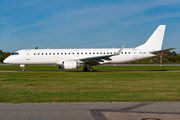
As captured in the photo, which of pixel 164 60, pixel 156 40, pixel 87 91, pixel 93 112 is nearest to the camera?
pixel 93 112

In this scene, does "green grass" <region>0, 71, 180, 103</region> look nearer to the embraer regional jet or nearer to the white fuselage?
the embraer regional jet

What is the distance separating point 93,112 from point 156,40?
2735cm

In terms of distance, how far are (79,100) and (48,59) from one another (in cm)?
2181

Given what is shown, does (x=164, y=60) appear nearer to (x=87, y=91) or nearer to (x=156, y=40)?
(x=156, y=40)

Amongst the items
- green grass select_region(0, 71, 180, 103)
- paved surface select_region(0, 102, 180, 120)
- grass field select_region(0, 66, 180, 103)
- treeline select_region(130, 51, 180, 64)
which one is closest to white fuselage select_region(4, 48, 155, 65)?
grass field select_region(0, 66, 180, 103)

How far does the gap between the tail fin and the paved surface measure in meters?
25.0

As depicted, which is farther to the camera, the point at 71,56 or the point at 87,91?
the point at 71,56

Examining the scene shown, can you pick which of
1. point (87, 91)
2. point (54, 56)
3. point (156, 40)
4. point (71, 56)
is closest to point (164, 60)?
point (156, 40)

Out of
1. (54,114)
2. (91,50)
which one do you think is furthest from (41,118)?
(91,50)

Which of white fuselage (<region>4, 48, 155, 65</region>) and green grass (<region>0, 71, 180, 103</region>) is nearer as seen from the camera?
green grass (<region>0, 71, 180, 103</region>)

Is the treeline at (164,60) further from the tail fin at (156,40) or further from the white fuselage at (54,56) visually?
the white fuselage at (54,56)

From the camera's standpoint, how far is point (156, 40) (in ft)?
102

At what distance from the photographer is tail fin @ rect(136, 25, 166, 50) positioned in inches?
1226

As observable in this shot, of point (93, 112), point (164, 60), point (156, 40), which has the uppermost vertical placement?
point (156, 40)
